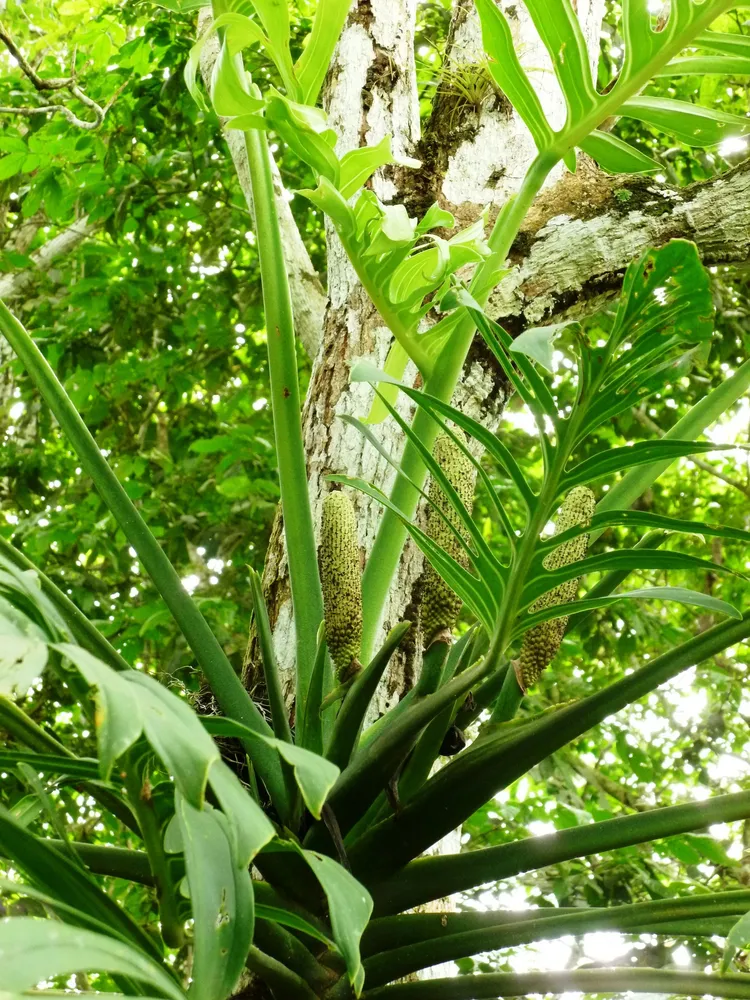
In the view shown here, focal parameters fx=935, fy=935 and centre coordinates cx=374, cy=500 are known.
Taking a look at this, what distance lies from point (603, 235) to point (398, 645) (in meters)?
0.82

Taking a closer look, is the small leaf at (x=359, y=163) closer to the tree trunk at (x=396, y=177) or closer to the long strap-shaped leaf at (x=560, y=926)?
the tree trunk at (x=396, y=177)

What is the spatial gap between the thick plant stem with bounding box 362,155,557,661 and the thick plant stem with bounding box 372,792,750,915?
230 millimetres

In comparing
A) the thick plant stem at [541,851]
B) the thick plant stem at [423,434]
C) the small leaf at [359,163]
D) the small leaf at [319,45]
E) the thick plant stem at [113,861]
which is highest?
the small leaf at [319,45]

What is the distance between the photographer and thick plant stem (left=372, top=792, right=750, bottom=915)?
674mm

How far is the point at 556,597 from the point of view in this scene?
2.60 feet

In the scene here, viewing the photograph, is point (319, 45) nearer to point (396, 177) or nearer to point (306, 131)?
point (306, 131)

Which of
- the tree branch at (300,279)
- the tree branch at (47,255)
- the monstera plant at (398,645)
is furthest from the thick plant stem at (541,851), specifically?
the tree branch at (47,255)

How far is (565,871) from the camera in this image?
225 centimetres

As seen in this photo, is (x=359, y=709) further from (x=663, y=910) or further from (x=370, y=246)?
(x=370, y=246)

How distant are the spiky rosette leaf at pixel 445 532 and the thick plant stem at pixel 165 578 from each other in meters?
0.17

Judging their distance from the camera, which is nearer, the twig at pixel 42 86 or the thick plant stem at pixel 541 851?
the thick plant stem at pixel 541 851

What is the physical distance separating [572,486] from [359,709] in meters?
0.24

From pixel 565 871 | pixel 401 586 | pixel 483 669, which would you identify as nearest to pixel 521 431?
pixel 565 871

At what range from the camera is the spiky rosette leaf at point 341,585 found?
0.79 m
